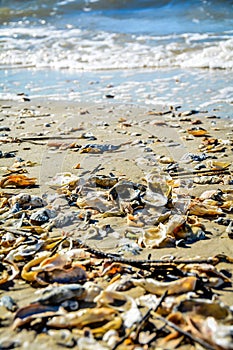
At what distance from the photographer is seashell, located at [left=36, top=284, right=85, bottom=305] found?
1995 mm

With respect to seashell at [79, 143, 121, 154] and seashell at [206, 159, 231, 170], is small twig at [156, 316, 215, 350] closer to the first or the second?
seashell at [206, 159, 231, 170]

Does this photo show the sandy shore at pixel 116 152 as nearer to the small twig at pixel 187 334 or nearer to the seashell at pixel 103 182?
the seashell at pixel 103 182

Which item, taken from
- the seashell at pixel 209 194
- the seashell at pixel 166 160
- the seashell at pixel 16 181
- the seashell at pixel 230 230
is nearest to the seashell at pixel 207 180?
the seashell at pixel 209 194

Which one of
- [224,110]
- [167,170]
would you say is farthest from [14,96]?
[167,170]

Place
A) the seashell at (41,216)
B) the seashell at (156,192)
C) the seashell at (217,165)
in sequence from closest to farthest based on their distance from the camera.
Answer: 1. the seashell at (41,216)
2. the seashell at (156,192)
3. the seashell at (217,165)

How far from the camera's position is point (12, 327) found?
1.89 m

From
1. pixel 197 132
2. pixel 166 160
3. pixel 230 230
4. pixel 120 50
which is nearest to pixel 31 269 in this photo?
pixel 230 230

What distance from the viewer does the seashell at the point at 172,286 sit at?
6.71ft

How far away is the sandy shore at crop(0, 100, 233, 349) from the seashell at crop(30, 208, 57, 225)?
0.14 metres

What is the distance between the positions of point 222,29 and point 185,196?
1031cm

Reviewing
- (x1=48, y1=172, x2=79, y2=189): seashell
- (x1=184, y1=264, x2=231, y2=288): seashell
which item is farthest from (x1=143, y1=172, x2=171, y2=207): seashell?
(x1=184, y1=264, x2=231, y2=288): seashell

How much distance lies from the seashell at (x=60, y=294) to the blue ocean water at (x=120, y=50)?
16.0ft

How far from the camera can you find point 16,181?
367 cm

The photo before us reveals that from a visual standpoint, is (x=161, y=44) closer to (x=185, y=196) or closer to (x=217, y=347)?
(x=185, y=196)
